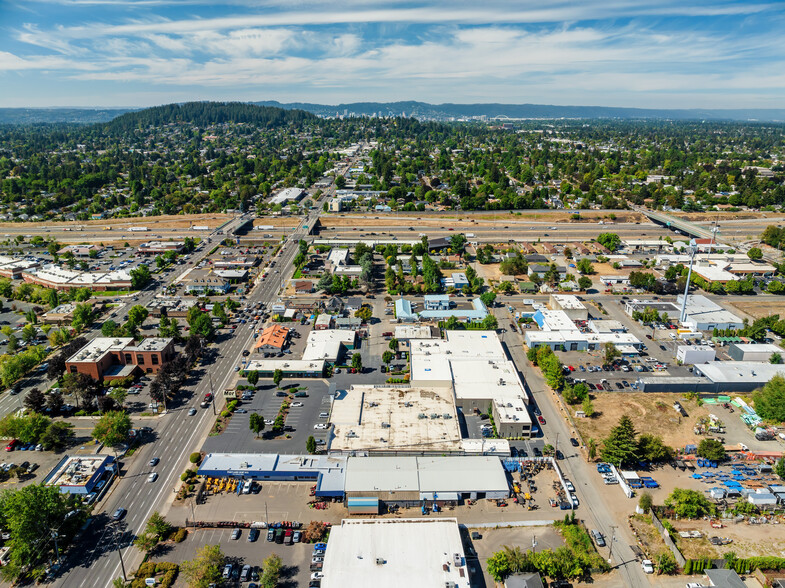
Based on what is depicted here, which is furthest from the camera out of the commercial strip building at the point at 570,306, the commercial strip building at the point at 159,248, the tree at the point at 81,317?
the commercial strip building at the point at 159,248

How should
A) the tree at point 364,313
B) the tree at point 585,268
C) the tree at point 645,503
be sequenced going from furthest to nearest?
the tree at point 585,268 < the tree at point 364,313 < the tree at point 645,503

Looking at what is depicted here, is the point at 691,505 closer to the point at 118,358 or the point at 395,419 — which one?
the point at 395,419

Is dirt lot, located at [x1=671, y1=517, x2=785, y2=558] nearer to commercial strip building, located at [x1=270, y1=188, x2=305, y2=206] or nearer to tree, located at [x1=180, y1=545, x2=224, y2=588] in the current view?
tree, located at [x1=180, y1=545, x2=224, y2=588]

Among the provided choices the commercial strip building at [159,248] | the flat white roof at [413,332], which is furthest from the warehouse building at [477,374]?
the commercial strip building at [159,248]

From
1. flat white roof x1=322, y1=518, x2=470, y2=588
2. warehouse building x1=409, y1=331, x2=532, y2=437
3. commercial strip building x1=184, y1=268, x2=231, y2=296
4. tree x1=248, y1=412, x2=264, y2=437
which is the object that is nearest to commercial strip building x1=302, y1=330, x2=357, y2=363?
warehouse building x1=409, y1=331, x2=532, y2=437

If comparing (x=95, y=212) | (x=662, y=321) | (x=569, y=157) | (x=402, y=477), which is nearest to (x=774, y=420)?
(x=662, y=321)

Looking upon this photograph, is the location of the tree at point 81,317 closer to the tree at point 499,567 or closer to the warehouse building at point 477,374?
the warehouse building at point 477,374

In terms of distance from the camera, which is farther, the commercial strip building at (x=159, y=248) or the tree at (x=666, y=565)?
the commercial strip building at (x=159, y=248)
